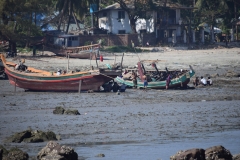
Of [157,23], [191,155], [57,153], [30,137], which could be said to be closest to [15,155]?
[57,153]

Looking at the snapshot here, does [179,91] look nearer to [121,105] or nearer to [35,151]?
[121,105]

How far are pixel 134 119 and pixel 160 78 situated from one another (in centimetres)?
1082

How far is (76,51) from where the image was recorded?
50438mm

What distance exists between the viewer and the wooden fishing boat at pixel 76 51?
A: 4912 cm

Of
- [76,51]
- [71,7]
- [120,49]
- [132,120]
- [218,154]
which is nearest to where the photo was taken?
[218,154]

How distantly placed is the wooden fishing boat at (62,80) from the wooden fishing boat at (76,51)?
1370 centimetres

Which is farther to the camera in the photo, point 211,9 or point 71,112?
point 211,9

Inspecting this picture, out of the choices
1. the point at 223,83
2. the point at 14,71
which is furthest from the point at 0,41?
the point at 223,83

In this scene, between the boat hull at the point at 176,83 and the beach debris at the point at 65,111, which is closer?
the beach debris at the point at 65,111

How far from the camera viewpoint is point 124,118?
928 inches

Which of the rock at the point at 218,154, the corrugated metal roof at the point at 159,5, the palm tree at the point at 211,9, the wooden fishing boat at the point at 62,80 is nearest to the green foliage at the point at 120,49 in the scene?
the corrugated metal roof at the point at 159,5

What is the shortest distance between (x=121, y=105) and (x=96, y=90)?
17.9ft

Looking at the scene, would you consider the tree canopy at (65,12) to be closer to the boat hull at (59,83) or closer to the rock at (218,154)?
the boat hull at (59,83)

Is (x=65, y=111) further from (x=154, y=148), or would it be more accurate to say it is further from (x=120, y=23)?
(x=120, y=23)
